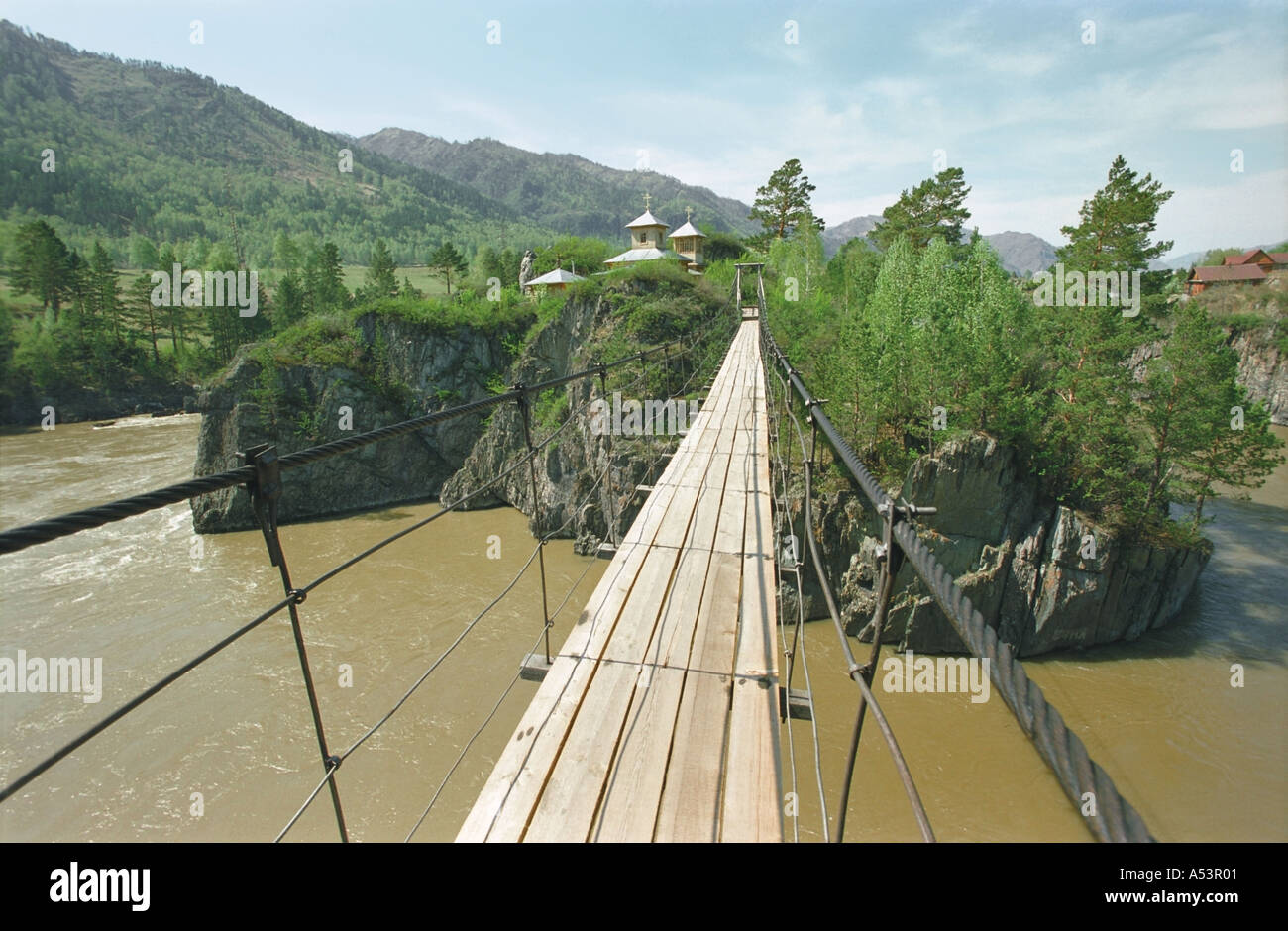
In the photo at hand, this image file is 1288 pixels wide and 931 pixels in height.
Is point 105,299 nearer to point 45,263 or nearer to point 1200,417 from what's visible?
point 45,263

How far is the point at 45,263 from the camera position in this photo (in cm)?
3938

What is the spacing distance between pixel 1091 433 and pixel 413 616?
17410mm

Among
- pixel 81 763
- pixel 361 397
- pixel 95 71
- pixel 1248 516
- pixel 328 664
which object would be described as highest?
pixel 95 71

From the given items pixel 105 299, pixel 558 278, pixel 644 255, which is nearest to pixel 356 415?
pixel 558 278

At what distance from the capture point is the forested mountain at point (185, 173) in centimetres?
8825

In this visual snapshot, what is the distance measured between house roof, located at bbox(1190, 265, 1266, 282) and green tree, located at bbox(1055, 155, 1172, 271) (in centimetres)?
3732

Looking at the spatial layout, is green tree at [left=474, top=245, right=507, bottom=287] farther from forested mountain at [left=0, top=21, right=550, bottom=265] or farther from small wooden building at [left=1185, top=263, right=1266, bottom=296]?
small wooden building at [left=1185, top=263, right=1266, bottom=296]

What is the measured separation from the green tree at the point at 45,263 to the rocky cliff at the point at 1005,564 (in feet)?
181

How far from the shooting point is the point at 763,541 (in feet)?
12.9

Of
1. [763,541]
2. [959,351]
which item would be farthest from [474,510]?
[763,541]

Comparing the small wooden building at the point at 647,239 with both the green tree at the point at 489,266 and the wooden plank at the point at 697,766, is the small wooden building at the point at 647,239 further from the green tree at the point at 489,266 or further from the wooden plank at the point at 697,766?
the wooden plank at the point at 697,766
